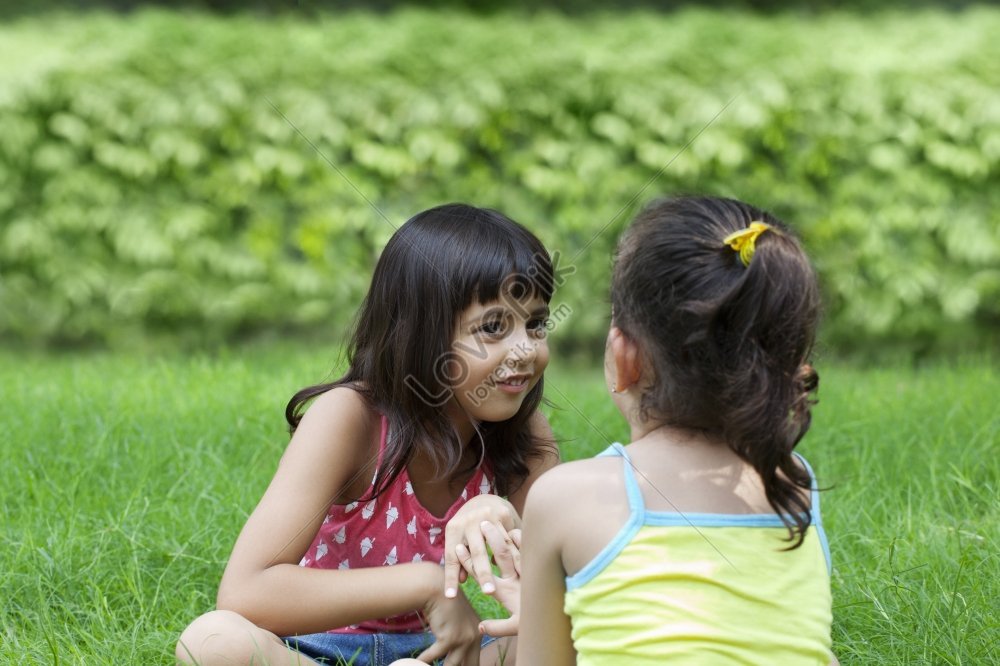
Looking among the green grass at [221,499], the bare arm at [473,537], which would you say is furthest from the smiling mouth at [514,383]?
the green grass at [221,499]

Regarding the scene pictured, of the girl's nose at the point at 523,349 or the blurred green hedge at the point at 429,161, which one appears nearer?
the girl's nose at the point at 523,349

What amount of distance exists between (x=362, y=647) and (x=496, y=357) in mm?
617

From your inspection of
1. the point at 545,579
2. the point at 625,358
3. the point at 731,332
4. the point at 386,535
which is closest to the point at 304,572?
the point at 386,535

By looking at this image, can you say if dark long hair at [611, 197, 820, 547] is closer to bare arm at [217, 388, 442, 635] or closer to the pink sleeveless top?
bare arm at [217, 388, 442, 635]

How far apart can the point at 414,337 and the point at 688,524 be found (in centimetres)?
84

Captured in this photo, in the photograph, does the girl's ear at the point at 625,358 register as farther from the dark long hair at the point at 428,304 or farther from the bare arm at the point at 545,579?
the dark long hair at the point at 428,304

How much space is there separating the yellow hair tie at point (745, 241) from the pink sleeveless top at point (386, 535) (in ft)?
3.15

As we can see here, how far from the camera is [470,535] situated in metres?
1.88

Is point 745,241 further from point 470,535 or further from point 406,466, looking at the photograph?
point 406,466

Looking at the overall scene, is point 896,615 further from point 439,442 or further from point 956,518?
point 439,442

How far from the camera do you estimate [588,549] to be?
1.47 m

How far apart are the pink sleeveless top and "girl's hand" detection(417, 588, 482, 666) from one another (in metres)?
0.21

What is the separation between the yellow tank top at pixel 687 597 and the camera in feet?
4.67

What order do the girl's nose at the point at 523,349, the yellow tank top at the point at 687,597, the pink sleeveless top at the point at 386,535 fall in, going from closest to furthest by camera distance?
1. the yellow tank top at the point at 687,597
2. the girl's nose at the point at 523,349
3. the pink sleeveless top at the point at 386,535
